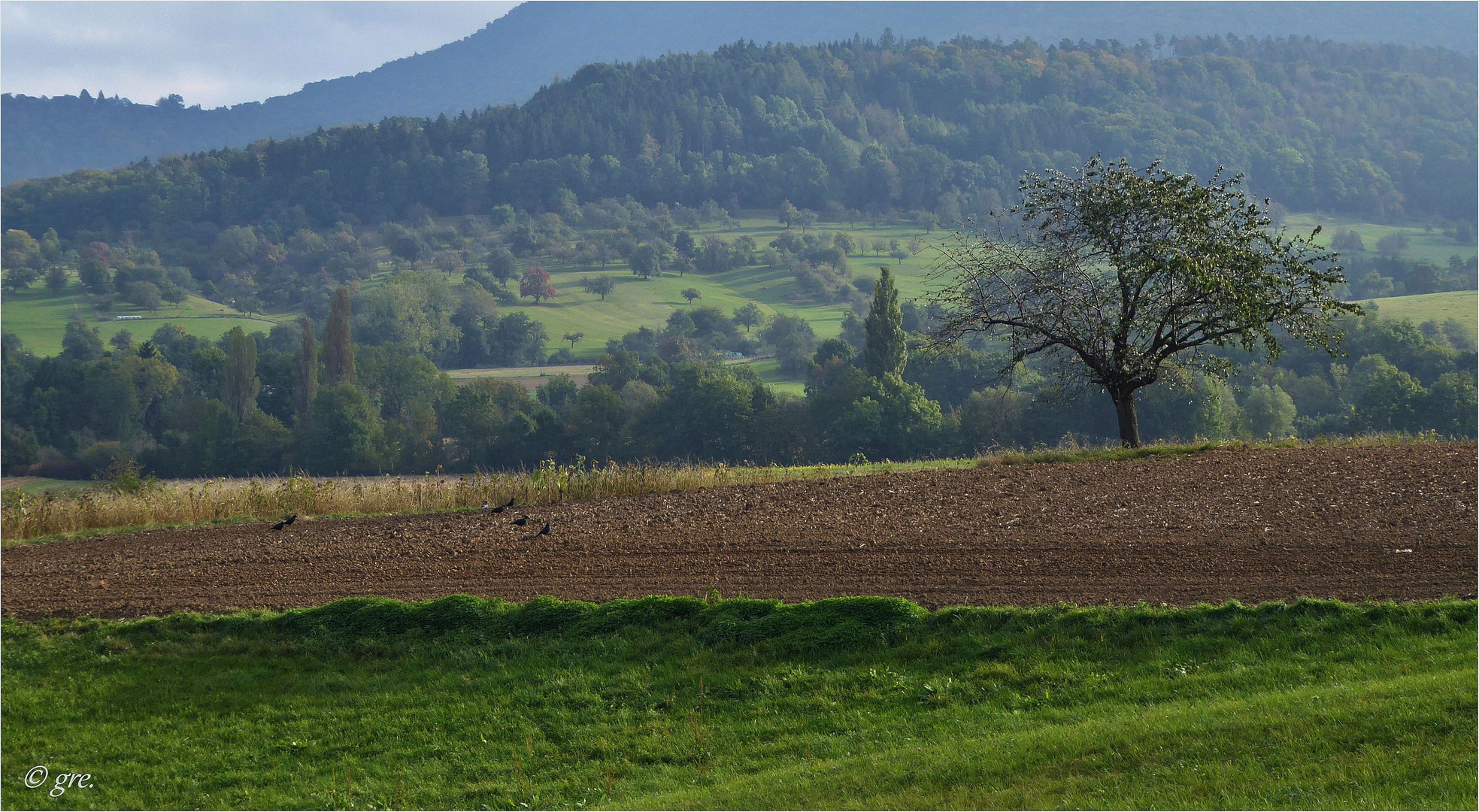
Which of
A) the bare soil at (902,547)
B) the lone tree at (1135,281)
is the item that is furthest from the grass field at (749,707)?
the lone tree at (1135,281)

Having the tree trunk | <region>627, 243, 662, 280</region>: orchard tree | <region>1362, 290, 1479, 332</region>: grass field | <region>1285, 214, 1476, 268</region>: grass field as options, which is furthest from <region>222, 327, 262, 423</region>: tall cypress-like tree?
<region>1285, 214, 1476, 268</region>: grass field

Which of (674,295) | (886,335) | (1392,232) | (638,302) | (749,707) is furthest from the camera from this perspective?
(1392,232)

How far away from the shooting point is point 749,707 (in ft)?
29.5

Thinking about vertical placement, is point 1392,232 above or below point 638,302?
above

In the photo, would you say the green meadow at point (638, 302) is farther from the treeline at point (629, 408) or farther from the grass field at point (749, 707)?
the grass field at point (749, 707)

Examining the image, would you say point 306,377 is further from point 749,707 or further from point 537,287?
point 749,707

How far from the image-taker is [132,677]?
1056 cm

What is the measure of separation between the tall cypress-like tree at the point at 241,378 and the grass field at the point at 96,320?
117 ft

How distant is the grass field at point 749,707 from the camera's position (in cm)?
681

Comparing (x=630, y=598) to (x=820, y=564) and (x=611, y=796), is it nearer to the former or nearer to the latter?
(x=820, y=564)

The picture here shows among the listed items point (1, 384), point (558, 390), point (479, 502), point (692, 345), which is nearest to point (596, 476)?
point (479, 502)

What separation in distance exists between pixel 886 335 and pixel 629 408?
19825 mm

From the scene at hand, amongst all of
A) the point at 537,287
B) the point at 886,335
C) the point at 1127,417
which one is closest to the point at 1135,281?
the point at 1127,417

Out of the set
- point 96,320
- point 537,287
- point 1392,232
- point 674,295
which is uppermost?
point 1392,232
